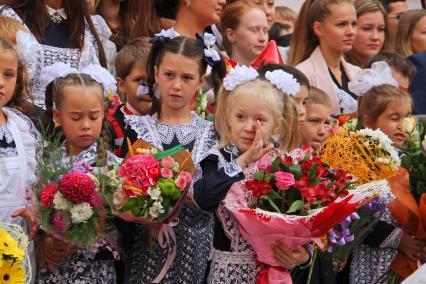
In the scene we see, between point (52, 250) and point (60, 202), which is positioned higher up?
point (60, 202)

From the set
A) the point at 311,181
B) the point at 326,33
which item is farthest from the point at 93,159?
the point at 326,33

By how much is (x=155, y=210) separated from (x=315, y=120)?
Result: 199 cm

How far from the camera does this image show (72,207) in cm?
587

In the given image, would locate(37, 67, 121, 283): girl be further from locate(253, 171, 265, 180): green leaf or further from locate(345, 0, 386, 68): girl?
locate(345, 0, 386, 68): girl

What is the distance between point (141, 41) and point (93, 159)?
1.49 m

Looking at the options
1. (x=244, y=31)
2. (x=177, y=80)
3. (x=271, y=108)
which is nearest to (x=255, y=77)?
(x=271, y=108)

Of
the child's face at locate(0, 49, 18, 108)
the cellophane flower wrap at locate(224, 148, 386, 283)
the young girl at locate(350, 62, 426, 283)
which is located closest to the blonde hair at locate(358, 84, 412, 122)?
the young girl at locate(350, 62, 426, 283)

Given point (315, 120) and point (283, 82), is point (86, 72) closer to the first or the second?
Result: point (283, 82)

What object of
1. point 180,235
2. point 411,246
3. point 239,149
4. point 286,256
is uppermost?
point 239,149

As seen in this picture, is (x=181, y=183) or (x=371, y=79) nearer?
(x=181, y=183)

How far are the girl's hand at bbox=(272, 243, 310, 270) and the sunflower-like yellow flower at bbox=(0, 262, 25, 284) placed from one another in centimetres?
139

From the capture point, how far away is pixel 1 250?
512cm

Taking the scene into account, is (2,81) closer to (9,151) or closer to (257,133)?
(9,151)

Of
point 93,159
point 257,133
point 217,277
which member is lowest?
point 217,277
